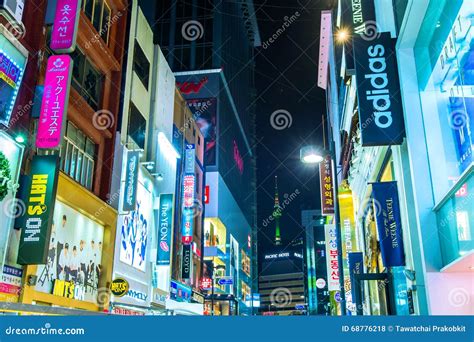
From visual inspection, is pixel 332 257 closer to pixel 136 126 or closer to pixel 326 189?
pixel 326 189

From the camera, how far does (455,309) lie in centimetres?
905

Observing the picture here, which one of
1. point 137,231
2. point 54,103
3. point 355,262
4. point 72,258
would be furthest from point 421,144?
point 137,231

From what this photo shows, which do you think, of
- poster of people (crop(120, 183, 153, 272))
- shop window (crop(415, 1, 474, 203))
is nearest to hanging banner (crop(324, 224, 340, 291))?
poster of people (crop(120, 183, 153, 272))

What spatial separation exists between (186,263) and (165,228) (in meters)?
5.61

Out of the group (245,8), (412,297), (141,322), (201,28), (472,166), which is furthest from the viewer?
(245,8)

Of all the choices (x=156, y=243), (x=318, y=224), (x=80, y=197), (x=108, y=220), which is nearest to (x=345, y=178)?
(x=156, y=243)

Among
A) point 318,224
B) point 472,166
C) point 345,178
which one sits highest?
point 318,224

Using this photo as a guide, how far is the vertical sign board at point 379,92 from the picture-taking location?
10680mm

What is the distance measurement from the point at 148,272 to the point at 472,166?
→ 16.9m

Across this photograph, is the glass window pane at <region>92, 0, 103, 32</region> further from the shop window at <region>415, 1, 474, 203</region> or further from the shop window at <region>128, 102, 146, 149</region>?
the shop window at <region>415, 1, 474, 203</region>

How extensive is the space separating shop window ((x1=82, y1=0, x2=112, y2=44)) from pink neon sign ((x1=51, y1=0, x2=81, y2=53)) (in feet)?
10.1

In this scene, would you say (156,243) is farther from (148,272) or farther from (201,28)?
(201,28)

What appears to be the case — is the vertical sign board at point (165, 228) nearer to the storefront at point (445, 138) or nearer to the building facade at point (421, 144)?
the building facade at point (421, 144)

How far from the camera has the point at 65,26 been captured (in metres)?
13.7
